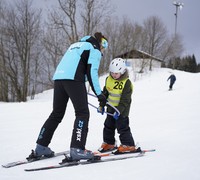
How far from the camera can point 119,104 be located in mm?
3826

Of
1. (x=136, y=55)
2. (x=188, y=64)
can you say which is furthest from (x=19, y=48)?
→ (x=188, y=64)

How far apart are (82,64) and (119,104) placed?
101 cm

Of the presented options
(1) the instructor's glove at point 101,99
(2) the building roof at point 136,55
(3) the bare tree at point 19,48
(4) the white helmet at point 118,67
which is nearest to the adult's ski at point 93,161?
(1) the instructor's glove at point 101,99

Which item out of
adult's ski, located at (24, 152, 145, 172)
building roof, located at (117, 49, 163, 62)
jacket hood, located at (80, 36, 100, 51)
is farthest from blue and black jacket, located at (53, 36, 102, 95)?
building roof, located at (117, 49, 163, 62)

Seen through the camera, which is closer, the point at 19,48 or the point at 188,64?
the point at 19,48

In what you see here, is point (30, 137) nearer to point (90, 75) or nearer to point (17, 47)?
point (90, 75)

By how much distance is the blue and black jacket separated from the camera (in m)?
3.15

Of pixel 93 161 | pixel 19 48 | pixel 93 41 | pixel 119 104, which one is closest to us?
pixel 93 161

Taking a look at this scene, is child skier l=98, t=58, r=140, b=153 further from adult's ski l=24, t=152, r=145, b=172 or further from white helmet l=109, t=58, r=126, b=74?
adult's ski l=24, t=152, r=145, b=172

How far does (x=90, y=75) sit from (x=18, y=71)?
2399 cm

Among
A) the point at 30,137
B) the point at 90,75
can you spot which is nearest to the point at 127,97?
the point at 90,75

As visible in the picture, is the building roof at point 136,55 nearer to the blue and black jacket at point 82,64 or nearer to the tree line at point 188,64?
the tree line at point 188,64

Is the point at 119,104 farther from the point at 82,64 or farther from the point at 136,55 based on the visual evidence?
the point at 136,55

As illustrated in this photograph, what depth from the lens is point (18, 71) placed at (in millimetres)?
25531
